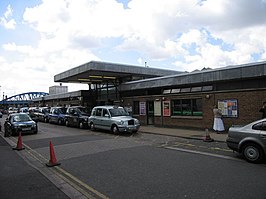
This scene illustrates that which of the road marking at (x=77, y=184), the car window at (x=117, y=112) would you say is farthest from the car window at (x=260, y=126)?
the car window at (x=117, y=112)

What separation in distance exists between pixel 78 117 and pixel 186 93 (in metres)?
9.31

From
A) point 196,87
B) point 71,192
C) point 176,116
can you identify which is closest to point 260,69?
point 196,87

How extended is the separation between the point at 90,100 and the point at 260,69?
2224 centimetres

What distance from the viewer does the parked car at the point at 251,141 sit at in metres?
7.64

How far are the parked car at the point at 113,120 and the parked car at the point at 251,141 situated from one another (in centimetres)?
809

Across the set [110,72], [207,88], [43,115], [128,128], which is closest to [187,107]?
[207,88]

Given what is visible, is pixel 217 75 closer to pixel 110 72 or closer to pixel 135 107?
pixel 135 107

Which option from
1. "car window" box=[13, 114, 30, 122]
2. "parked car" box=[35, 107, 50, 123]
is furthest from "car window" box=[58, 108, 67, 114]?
"car window" box=[13, 114, 30, 122]

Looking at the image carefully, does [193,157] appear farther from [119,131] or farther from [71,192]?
[119,131]

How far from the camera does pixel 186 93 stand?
17984mm

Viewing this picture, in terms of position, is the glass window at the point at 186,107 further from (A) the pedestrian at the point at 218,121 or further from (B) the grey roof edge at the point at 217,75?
(A) the pedestrian at the point at 218,121

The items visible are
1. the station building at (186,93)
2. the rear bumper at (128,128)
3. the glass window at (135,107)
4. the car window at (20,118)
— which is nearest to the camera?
the station building at (186,93)

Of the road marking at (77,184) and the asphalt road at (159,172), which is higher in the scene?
the asphalt road at (159,172)

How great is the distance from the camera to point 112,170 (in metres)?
7.14
